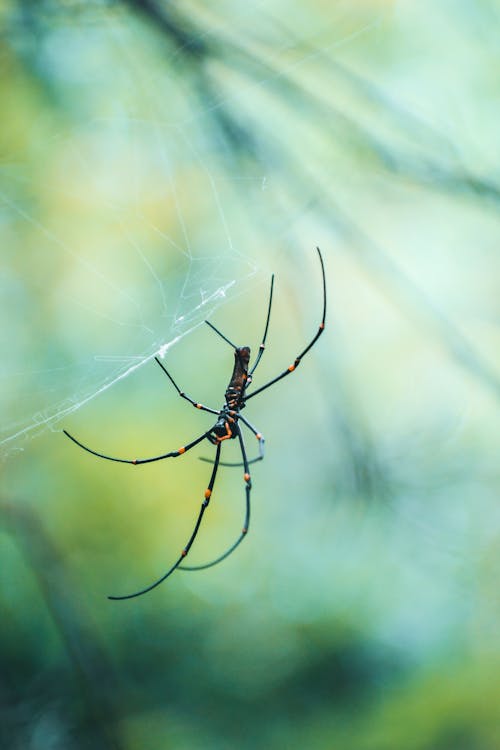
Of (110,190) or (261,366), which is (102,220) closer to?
(110,190)

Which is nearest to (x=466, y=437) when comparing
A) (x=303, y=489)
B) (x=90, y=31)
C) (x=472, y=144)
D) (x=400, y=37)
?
(x=303, y=489)

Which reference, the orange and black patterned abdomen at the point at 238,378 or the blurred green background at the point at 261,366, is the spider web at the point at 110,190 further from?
the orange and black patterned abdomen at the point at 238,378

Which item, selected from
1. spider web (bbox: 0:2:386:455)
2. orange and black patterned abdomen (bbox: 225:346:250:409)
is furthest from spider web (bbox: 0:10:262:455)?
orange and black patterned abdomen (bbox: 225:346:250:409)

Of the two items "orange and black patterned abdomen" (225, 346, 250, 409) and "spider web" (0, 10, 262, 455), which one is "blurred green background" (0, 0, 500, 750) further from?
"orange and black patterned abdomen" (225, 346, 250, 409)

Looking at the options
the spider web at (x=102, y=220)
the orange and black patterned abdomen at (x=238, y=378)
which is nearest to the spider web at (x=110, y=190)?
the spider web at (x=102, y=220)

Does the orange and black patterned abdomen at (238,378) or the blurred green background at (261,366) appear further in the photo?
the blurred green background at (261,366)

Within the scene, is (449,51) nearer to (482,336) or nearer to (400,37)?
(400,37)
